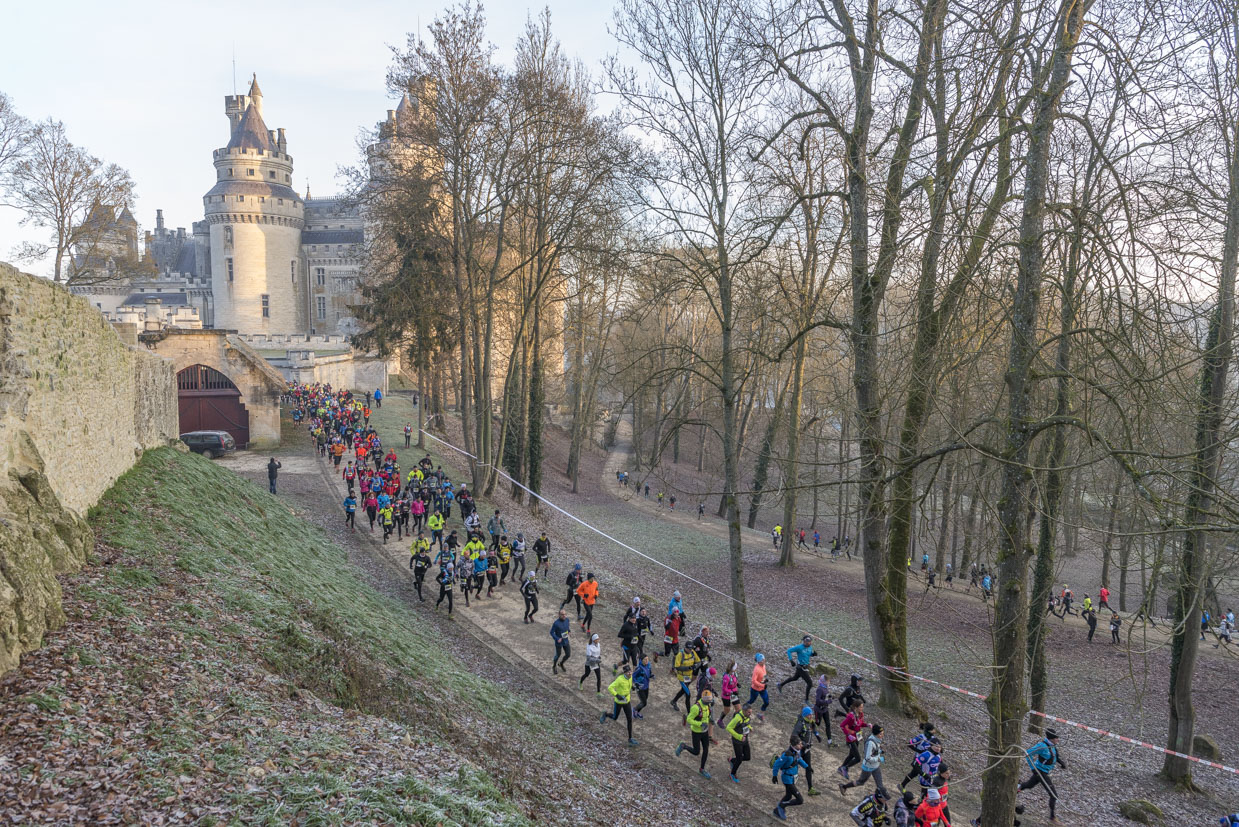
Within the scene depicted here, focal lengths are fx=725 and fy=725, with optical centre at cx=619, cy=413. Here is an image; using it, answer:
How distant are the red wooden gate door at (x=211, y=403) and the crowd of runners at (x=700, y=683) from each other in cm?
1071

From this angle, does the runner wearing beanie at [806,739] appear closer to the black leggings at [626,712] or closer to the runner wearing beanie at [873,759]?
the runner wearing beanie at [873,759]

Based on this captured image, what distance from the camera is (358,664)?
955cm

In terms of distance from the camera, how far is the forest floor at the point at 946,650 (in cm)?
1159

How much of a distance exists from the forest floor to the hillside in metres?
3.48

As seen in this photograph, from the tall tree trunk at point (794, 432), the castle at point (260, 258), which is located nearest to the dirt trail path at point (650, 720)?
the tall tree trunk at point (794, 432)

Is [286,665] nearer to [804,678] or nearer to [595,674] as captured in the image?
[595,674]

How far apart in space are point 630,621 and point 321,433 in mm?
20434

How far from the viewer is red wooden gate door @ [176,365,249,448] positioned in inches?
1155

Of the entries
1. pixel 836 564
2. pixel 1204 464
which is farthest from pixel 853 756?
pixel 836 564

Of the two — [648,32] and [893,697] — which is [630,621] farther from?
[648,32]

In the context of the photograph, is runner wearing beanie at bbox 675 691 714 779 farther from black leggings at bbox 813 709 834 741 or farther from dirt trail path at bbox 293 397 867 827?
black leggings at bbox 813 709 834 741

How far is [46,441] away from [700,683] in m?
9.36

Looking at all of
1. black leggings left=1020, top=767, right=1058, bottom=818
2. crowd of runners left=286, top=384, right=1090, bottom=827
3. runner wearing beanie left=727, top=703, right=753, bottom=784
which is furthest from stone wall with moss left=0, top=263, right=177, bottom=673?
black leggings left=1020, top=767, right=1058, bottom=818

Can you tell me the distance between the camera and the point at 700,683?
1111 centimetres
